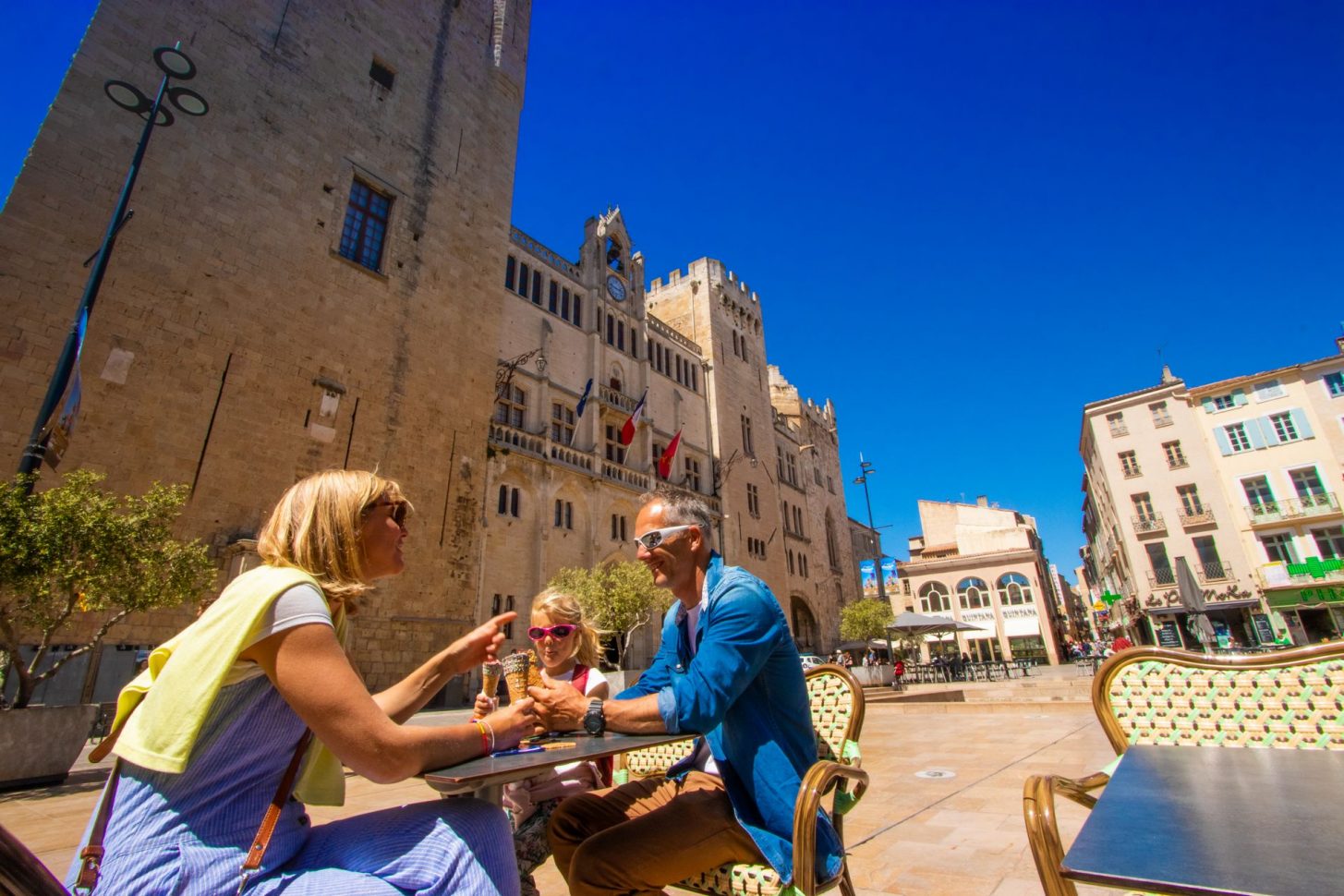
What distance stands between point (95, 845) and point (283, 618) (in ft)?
1.57

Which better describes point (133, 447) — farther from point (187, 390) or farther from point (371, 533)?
point (371, 533)

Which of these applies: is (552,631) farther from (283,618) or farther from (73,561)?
(73,561)

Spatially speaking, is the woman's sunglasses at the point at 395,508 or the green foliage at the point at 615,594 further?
the green foliage at the point at 615,594

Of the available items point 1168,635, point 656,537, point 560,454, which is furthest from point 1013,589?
point 656,537

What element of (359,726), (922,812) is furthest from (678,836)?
(922,812)

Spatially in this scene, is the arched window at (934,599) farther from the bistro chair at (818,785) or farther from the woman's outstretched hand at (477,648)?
the woman's outstretched hand at (477,648)

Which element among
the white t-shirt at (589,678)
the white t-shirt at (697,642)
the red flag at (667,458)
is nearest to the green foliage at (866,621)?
the red flag at (667,458)

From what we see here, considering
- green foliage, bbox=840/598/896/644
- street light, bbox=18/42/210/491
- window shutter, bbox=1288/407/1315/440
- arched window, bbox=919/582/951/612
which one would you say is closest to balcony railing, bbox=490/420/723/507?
street light, bbox=18/42/210/491

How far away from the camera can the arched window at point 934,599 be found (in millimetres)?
37000

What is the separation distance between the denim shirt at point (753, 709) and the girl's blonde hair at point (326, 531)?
93cm

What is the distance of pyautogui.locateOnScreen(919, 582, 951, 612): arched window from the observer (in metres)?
37.0

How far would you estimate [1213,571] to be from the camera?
24.5 m

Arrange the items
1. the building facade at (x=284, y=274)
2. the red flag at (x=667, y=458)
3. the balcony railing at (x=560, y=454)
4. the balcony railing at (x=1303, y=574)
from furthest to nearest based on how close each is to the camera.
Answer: the red flag at (x=667, y=458) → the balcony railing at (x=1303, y=574) → the balcony railing at (x=560, y=454) → the building facade at (x=284, y=274)

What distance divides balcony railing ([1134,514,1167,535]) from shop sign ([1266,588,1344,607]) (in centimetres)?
405
